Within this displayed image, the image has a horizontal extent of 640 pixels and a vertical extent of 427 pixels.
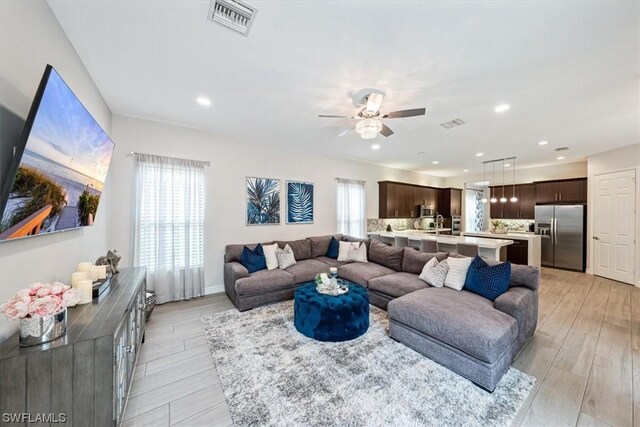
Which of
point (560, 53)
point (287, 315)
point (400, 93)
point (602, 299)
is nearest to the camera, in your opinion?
point (560, 53)

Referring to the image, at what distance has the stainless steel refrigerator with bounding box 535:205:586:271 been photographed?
5.82 meters

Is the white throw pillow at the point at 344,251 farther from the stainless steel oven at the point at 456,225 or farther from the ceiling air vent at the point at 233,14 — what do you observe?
the stainless steel oven at the point at 456,225

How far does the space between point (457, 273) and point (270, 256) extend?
2.91m

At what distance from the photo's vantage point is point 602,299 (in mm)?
3998

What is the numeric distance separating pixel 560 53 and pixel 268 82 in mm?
2696

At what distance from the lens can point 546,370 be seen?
7.38 ft

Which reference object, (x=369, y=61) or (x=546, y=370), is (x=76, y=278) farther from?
(x=546, y=370)

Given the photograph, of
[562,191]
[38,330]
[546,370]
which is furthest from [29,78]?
[562,191]

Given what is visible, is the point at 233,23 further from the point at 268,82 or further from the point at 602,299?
the point at 602,299

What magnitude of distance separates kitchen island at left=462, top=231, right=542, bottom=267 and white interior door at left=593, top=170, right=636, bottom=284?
1.05 m

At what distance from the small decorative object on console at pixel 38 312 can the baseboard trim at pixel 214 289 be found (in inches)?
117

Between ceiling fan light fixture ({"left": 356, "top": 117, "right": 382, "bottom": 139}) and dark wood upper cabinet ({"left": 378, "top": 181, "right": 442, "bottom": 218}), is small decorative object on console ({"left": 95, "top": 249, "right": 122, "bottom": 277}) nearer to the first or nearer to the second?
ceiling fan light fixture ({"left": 356, "top": 117, "right": 382, "bottom": 139})

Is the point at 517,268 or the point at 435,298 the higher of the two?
the point at 517,268

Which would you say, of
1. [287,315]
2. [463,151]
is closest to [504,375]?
[287,315]
